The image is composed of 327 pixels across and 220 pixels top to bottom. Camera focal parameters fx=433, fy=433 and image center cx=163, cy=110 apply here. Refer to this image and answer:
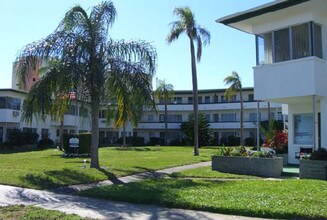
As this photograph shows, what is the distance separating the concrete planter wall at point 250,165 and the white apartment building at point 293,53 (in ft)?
5.70

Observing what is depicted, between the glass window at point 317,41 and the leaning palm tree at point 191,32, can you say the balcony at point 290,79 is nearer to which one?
the glass window at point 317,41

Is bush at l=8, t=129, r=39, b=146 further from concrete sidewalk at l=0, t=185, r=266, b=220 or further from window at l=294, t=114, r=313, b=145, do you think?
concrete sidewalk at l=0, t=185, r=266, b=220

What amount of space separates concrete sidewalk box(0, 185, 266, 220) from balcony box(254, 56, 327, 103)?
9.08 meters

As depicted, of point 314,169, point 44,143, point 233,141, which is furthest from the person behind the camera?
point 233,141

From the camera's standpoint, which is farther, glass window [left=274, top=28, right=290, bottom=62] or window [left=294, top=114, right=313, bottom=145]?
window [left=294, top=114, right=313, bottom=145]

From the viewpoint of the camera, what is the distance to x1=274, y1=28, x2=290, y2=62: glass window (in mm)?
17281

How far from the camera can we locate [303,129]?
19141mm

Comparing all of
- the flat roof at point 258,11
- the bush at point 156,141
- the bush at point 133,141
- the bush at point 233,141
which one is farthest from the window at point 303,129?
the bush at point 156,141

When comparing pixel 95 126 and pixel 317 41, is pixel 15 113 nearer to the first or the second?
pixel 95 126

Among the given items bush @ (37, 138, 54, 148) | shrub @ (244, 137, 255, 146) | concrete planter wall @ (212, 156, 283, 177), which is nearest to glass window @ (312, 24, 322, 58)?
concrete planter wall @ (212, 156, 283, 177)

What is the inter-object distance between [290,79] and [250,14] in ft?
10.6

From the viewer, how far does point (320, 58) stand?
16844mm

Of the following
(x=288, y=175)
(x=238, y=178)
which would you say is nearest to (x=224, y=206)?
(x=238, y=178)

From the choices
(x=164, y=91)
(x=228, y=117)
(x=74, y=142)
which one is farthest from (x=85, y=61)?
(x=228, y=117)
